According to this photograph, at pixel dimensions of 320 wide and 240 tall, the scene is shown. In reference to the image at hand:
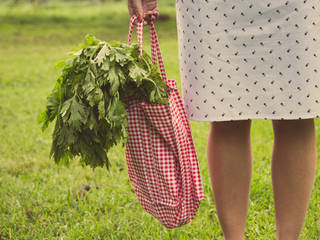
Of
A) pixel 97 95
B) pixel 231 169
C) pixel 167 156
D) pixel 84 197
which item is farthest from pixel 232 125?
pixel 84 197

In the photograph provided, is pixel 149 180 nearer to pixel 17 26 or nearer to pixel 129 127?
pixel 129 127

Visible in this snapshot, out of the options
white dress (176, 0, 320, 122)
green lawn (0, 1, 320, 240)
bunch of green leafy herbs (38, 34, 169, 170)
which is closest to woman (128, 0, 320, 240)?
white dress (176, 0, 320, 122)

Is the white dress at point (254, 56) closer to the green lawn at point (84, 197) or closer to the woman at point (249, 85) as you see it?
the woman at point (249, 85)

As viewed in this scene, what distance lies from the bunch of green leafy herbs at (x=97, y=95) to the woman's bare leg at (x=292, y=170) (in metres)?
0.45

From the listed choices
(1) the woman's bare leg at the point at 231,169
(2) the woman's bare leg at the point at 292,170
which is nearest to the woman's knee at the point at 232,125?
(1) the woman's bare leg at the point at 231,169

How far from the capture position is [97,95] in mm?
1433

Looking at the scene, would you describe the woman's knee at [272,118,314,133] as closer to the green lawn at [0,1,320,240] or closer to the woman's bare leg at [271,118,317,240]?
the woman's bare leg at [271,118,317,240]

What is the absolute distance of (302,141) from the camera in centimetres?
154

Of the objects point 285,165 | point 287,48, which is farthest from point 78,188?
point 287,48

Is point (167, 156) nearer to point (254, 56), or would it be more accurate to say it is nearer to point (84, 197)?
point (254, 56)

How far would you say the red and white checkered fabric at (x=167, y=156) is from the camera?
160 cm

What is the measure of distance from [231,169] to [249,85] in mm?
317

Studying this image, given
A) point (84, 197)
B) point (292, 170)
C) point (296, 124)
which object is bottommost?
point (84, 197)

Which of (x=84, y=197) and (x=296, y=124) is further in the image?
(x=84, y=197)
